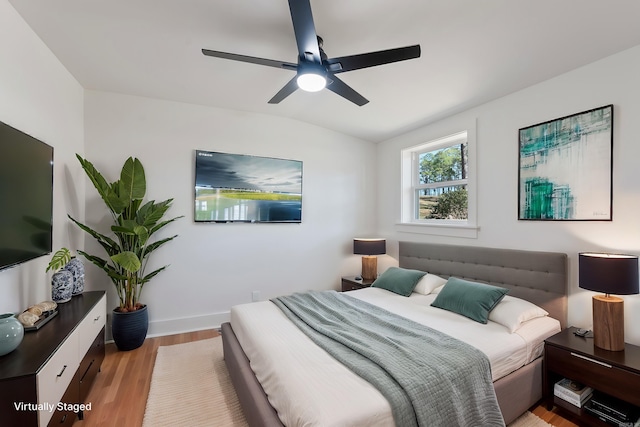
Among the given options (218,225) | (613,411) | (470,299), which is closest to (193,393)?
(218,225)

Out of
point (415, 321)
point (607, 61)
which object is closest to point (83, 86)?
point (415, 321)

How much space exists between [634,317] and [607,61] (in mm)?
1914

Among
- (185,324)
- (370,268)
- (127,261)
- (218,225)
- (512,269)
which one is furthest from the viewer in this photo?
(370,268)

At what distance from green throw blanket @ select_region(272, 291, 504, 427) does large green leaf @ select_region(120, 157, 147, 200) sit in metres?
2.10

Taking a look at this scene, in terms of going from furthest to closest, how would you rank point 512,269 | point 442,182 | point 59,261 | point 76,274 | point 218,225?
point 442,182 → point 218,225 → point 512,269 → point 76,274 → point 59,261

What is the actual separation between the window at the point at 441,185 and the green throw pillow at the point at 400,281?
2.35ft

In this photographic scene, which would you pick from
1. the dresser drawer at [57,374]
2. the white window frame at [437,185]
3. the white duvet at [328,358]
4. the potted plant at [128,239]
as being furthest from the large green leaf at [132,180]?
the white window frame at [437,185]

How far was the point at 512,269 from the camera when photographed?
8.89 ft

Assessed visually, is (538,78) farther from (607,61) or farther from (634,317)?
(634,317)

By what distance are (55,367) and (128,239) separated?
1.64 meters

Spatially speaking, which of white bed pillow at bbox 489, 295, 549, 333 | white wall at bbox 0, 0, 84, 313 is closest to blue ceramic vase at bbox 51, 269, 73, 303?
white wall at bbox 0, 0, 84, 313

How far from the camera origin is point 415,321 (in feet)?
7.64

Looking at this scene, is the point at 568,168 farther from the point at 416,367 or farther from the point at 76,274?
the point at 76,274

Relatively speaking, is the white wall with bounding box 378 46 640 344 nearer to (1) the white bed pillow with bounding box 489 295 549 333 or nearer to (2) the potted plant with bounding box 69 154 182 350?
(1) the white bed pillow with bounding box 489 295 549 333
